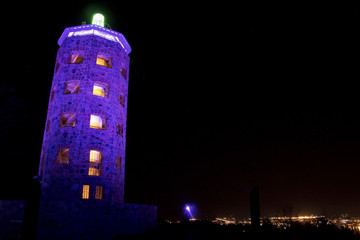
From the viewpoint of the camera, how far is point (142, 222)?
1955 cm

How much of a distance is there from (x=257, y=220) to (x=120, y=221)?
1179 cm

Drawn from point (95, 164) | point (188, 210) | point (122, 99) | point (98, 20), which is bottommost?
point (188, 210)

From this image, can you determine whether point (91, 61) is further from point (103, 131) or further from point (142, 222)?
point (142, 222)

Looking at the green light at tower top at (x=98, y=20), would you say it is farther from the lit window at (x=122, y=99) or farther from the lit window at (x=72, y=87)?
the lit window at (x=122, y=99)

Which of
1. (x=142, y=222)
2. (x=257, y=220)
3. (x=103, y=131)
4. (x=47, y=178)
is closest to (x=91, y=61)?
(x=103, y=131)

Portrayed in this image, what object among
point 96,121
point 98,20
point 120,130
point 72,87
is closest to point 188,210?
point 120,130

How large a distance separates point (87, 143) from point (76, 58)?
7339mm

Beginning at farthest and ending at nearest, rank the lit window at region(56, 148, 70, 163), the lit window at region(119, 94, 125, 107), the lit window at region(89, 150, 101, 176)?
the lit window at region(119, 94, 125, 107) < the lit window at region(56, 148, 70, 163) < the lit window at region(89, 150, 101, 176)

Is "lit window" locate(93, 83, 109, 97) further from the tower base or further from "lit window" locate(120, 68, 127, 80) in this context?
the tower base

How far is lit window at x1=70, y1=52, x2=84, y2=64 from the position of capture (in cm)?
2242

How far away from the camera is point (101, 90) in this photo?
22984 mm

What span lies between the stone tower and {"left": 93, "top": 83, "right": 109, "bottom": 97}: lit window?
77mm

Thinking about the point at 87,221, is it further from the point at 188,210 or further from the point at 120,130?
the point at 188,210

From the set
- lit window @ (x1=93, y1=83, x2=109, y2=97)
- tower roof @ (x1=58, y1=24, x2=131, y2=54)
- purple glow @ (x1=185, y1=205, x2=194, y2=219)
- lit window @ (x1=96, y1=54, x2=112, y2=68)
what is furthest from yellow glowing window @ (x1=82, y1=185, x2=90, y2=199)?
tower roof @ (x1=58, y1=24, x2=131, y2=54)
